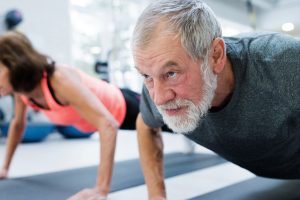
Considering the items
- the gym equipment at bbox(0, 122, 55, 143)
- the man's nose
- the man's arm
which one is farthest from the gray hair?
the gym equipment at bbox(0, 122, 55, 143)

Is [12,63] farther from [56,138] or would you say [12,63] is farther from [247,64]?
[56,138]

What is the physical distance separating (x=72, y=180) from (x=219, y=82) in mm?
1167

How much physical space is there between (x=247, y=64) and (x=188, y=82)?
0.77 ft

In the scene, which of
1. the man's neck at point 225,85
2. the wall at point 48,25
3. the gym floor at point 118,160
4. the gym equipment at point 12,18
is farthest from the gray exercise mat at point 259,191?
the wall at point 48,25

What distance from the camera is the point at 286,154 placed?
114 centimetres

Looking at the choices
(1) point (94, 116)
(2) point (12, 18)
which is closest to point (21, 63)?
(1) point (94, 116)

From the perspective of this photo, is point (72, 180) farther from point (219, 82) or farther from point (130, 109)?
point (219, 82)

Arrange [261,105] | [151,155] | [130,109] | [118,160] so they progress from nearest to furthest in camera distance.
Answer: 1. [261,105]
2. [151,155]
3. [130,109]
4. [118,160]

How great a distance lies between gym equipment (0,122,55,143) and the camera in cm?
365

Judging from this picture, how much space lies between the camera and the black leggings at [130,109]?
7.04 feet

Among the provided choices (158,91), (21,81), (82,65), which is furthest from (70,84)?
(82,65)

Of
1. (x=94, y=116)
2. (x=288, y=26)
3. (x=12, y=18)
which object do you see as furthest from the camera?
(x=288, y=26)

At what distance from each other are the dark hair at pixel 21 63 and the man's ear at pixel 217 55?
91cm

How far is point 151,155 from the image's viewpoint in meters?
1.33
